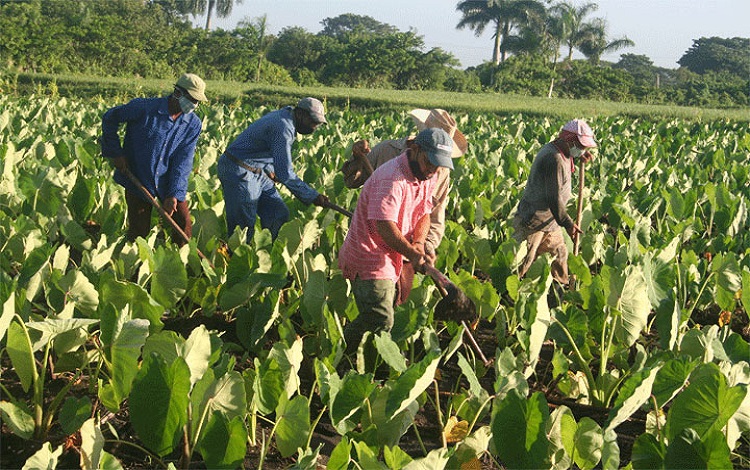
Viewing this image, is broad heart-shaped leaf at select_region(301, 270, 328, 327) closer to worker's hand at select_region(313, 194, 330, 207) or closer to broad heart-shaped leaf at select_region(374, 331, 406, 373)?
broad heart-shaped leaf at select_region(374, 331, 406, 373)

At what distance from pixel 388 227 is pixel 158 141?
209 cm

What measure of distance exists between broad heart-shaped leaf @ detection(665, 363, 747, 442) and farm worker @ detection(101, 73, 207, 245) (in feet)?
10.6

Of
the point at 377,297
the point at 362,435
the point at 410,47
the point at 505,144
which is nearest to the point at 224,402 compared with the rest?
the point at 362,435

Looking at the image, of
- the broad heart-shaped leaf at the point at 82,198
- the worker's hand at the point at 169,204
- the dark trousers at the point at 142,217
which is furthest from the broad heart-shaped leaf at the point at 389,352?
the broad heart-shaped leaf at the point at 82,198

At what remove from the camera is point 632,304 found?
3.65m

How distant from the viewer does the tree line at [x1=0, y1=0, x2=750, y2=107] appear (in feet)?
105

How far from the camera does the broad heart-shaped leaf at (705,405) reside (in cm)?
246

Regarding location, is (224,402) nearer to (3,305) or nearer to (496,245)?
(3,305)

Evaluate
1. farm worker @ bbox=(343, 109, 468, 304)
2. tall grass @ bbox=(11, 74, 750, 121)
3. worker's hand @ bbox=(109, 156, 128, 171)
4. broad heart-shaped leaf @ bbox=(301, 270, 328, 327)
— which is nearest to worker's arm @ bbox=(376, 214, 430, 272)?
broad heart-shaped leaf @ bbox=(301, 270, 328, 327)

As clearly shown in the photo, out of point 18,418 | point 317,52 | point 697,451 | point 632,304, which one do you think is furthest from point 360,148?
point 317,52

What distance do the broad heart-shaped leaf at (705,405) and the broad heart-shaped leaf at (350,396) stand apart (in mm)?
994

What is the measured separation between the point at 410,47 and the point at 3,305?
37.6 meters

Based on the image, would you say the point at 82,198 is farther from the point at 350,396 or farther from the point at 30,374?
the point at 350,396

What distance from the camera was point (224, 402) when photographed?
2666 mm
